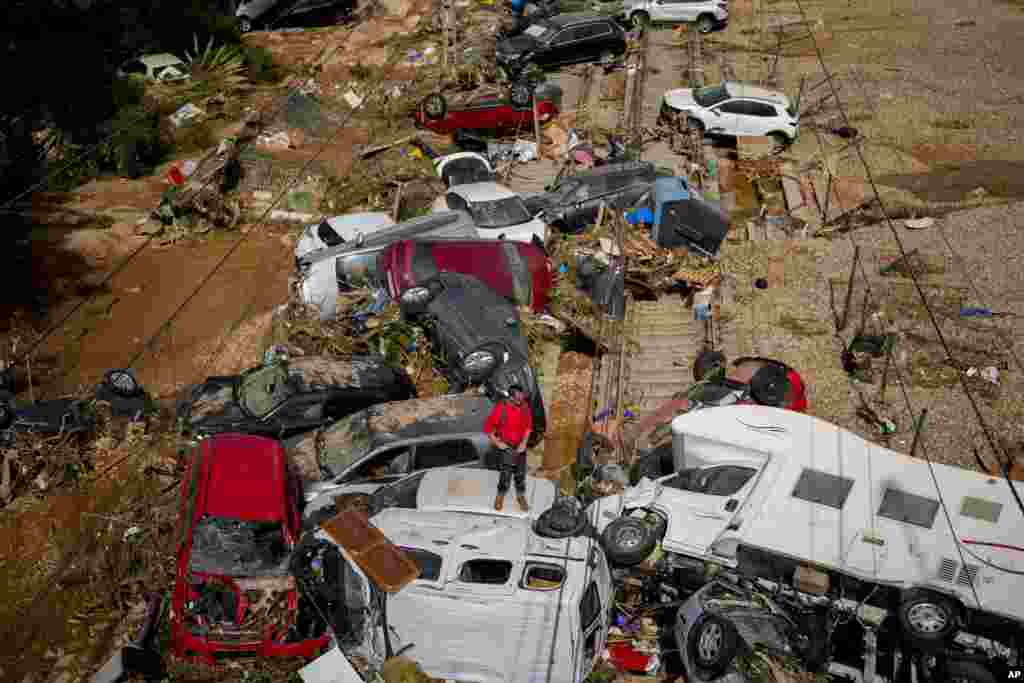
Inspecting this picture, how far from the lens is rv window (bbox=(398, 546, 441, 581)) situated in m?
7.91

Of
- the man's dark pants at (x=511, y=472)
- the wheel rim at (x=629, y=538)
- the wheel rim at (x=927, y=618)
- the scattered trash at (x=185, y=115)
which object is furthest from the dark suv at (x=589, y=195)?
the scattered trash at (x=185, y=115)

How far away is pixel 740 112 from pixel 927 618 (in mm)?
14015

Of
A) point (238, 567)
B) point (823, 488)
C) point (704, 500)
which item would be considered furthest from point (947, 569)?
point (238, 567)

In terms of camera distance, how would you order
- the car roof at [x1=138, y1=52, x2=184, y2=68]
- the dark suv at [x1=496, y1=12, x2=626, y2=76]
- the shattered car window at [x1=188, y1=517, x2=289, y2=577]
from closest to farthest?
1. the shattered car window at [x1=188, y1=517, x2=289, y2=577]
2. the car roof at [x1=138, y1=52, x2=184, y2=68]
3. the dark suv at [x1=496, y1=12, x2=626, y2=76]

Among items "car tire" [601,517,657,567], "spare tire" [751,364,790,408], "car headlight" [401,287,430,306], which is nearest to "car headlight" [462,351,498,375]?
"car headlight" [401,287,430,306]

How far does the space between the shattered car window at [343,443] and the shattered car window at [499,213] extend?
17.8ft

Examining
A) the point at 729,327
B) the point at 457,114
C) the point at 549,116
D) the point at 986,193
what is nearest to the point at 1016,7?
the point at 986,193

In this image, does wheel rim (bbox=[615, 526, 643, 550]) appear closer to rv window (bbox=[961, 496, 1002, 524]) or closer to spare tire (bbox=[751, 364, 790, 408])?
rv window (bbox=[961, 496, 1002, 524])

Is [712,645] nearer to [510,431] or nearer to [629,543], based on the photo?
[629,543]

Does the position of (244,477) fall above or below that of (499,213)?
above

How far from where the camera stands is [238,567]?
833cm

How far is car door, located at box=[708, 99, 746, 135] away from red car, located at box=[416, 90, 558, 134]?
400 cm

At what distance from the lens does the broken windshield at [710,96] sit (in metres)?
19.7

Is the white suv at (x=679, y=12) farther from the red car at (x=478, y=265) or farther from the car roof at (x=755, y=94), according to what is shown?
the red car at (x=478, y=265)
